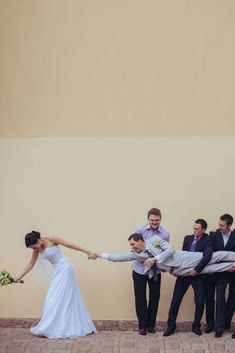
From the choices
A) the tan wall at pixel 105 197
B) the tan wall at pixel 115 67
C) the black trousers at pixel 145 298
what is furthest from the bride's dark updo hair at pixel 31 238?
the tan wall at pixel 115 67

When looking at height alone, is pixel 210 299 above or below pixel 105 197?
below

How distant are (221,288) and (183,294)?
1.50ft

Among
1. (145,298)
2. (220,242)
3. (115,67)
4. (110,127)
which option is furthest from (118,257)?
(115,67)

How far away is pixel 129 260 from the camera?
28.7 feet

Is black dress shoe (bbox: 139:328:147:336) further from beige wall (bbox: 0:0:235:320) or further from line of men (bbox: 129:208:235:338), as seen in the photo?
beige wall (bbox: 0:0:235:320)

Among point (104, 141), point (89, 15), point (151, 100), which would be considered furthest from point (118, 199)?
point (89, 15)

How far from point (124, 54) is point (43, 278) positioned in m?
3.01

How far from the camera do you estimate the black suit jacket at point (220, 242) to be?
8781 mm

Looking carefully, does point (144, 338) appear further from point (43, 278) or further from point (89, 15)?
point (89, 15)

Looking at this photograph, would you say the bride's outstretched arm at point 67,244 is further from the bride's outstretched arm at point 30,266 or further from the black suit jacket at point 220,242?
the black suit jacket at point 220,242

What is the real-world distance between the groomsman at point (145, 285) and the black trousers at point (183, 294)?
21 centimetres

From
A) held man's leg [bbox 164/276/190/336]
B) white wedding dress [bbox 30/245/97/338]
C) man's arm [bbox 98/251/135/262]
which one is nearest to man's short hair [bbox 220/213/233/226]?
held man's leg [bbox 164/276/190/336]

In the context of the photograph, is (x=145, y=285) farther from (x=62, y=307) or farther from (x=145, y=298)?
(x=62, y=307)

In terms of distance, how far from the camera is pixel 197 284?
8.74 metres
